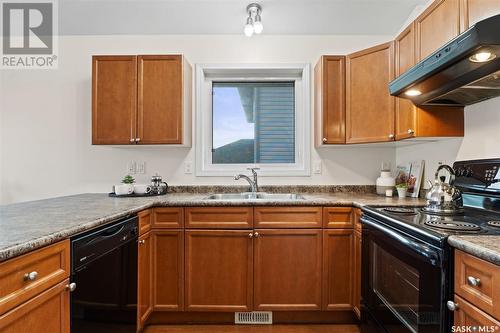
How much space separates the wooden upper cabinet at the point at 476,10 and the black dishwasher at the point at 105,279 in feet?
6.82

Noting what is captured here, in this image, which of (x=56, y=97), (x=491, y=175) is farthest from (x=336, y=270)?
(x=56, y=97)

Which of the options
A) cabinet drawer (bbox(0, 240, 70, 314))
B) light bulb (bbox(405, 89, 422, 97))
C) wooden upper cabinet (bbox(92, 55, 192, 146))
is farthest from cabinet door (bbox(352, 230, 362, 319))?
cabinet drawer (bbox(0, 240, 70, 314))

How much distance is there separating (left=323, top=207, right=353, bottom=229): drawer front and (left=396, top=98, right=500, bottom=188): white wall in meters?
0.73

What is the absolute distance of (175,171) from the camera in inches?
101

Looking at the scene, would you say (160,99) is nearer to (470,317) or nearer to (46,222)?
(46,222)

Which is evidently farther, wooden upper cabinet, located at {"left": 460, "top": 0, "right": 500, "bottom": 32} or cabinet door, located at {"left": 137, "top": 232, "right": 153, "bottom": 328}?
cabinet door, located at {"left": 137, "top": 232, "right": 153, "bottom": 328}

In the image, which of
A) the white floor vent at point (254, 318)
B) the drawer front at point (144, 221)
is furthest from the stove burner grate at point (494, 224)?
the drawer front at point (144, 221)

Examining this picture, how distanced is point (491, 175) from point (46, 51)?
3655 millimetres

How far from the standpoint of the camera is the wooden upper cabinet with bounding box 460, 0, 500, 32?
49.0 inches

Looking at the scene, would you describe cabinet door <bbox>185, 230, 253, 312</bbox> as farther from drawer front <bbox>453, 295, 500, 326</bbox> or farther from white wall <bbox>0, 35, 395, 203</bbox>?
drawer front <bbox>453, 295, 500, 326</bbox>

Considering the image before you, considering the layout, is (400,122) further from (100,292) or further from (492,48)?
(100,292)

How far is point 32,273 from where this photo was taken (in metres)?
0.87

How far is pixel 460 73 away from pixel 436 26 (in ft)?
1.56

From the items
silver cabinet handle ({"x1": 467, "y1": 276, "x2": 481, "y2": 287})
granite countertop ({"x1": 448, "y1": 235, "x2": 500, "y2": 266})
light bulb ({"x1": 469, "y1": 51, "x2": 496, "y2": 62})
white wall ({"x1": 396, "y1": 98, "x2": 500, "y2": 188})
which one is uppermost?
light bulb ({"x1": 469, "y1": 51, "x2": 496, "y2": 62})
